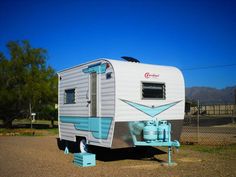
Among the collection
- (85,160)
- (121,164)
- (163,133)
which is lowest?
(121,164)

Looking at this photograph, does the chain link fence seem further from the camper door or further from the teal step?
the teal step

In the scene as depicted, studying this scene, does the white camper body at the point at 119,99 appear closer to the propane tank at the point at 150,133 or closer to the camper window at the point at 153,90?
the camper window at the point at 153,90

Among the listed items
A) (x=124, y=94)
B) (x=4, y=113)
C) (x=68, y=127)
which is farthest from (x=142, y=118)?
(x=4, y=113)

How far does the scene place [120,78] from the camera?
947 cm

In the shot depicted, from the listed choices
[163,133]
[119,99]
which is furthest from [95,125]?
[163,133]

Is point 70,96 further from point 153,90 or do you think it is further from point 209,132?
point 209,132

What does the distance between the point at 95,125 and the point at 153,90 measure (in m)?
2.12

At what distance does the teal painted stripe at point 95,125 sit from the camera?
9680 mm

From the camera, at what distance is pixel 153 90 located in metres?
10.3

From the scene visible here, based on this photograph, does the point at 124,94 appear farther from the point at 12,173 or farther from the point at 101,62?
the point at 12,173

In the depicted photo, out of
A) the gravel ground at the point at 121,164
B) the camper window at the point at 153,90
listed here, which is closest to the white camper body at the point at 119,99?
the camper window at the point at 153,90

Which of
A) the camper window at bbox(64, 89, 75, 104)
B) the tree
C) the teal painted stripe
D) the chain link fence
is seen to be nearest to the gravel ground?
the teal painted stripe

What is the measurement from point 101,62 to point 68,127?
3298 mm

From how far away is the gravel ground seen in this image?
27.6 feet
